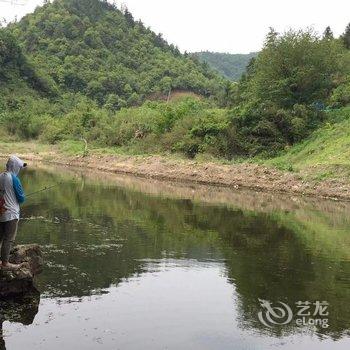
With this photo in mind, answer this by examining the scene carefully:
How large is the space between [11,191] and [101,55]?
98.6 m

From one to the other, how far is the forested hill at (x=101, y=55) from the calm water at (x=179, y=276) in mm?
73959

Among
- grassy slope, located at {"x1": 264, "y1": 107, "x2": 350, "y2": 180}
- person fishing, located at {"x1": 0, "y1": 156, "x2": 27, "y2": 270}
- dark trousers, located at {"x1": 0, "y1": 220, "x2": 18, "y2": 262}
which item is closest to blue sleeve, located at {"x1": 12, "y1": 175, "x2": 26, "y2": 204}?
person fishing, located at {"x1": 0, "y1": 156, "x2": 27, "y2": 270}

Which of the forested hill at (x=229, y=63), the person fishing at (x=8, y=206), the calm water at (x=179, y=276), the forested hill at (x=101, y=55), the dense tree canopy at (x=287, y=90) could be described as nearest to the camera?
the calm water at (x=179, y=276)

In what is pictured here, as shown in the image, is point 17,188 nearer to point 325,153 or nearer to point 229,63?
point 325,153

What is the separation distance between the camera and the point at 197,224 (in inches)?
715

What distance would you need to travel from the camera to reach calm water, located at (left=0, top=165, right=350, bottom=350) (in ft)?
27.0

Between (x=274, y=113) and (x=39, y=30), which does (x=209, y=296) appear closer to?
(x=274, y=113)

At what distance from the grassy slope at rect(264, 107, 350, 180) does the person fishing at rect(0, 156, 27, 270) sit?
71.0 ft

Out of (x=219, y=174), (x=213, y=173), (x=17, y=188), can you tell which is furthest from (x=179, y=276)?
(x=213, y=173)

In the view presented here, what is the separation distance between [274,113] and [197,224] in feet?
72.0

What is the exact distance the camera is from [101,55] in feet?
341

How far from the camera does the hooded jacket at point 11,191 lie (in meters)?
9.23

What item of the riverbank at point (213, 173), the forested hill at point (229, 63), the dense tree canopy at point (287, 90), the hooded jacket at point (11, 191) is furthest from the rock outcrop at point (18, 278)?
the forested hill at point (229, 63)

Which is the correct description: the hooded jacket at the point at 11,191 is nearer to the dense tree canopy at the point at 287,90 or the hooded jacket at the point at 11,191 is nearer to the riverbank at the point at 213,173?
the riverbank at the point at 213,173
